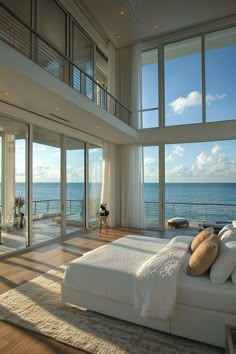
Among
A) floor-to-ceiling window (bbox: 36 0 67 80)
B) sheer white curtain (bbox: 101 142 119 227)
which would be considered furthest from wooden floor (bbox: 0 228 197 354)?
floor-to-ceiling window (bbox: 36 0 67 80)

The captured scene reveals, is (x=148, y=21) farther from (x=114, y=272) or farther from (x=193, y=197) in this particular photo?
(x=193, y=197)

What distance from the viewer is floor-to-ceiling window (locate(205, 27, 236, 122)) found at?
633cm

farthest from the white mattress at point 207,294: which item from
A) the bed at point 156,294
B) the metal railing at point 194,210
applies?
the metal railing at point 194,210

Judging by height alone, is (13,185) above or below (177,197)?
above

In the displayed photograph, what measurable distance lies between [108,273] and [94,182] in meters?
4.92

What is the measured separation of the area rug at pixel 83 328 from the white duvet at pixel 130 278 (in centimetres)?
24

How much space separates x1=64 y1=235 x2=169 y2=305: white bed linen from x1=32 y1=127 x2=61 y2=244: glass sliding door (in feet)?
8.70

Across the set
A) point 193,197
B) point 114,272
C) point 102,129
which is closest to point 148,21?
point 102,129

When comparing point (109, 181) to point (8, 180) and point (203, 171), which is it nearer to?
point (8, 180)

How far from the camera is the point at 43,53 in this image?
4.50 metres

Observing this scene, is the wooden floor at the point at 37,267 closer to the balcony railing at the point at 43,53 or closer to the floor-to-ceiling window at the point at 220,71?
the balcony railing at the point at 43,53

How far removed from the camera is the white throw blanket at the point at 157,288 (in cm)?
199

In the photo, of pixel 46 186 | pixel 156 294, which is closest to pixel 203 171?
pixel 46 186

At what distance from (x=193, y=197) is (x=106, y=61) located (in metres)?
14.3
